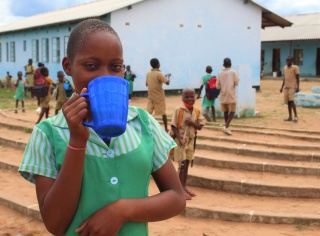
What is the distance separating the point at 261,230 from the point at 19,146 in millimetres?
5681

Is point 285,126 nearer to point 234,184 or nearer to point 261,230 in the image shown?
point 234,184

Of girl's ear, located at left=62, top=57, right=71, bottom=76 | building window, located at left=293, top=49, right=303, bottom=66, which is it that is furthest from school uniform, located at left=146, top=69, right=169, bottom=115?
building window, located at left=293, top=49, right=303, bottom=66

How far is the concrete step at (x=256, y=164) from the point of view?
269 inches

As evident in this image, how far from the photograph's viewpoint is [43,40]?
23.2 metres

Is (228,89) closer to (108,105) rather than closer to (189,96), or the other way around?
(189,96)

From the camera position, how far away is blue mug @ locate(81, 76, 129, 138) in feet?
4.00

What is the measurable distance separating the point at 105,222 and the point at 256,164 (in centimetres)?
594

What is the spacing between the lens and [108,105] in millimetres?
1222

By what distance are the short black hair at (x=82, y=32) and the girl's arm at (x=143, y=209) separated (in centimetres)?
48

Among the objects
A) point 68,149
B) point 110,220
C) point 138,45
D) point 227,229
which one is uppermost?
point 138,45

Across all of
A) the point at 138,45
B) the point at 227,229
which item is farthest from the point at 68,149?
the point at 138,45

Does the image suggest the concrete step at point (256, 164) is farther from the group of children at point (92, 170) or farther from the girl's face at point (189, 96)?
the group of children at point (92, 170)

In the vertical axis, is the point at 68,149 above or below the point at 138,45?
below

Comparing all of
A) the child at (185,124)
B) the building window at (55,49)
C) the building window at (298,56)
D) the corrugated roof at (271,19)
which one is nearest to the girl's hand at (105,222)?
the child at (185,124)
